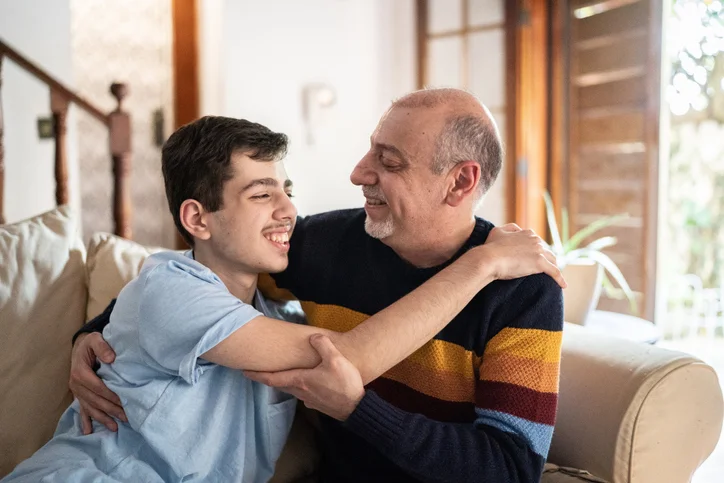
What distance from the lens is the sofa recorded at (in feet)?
3.84

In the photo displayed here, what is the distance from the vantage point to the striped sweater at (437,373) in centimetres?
112

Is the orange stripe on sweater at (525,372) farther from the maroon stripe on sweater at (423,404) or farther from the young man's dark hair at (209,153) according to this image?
the young man's dark hair at (209,153)

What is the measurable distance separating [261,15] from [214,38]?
304mm

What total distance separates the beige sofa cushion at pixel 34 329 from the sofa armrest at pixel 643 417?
3.52 ft

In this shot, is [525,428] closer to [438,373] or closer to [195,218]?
[438,373]

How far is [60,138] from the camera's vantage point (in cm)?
273

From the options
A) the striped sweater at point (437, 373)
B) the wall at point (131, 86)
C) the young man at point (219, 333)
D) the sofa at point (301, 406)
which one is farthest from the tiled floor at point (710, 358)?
the wall at point (131, 86)

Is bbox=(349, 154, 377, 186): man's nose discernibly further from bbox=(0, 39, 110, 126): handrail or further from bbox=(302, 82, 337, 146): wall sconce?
bbox=(302, 82, 337, 146): wall sconce

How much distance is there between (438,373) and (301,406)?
1.46ft

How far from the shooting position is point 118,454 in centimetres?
121

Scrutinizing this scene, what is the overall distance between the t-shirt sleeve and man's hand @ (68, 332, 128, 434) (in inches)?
6.0

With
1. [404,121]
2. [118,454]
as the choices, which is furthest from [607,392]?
[118,454]

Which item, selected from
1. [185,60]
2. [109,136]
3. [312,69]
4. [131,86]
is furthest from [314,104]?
[109,136]

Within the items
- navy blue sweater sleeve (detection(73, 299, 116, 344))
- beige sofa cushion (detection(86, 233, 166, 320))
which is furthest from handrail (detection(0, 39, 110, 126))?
navy blue sweater sleeve (detection(73, 299, 116, 344))
